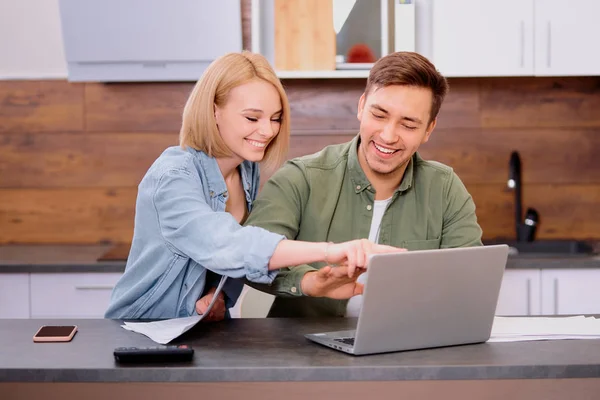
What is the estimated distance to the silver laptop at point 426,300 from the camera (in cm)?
157

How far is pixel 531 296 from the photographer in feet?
10.5

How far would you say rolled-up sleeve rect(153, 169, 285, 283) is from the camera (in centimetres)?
177

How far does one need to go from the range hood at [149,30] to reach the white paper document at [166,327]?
1.64 metres

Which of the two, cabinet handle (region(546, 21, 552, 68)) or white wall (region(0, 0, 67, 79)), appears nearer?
cabinet handle (region(546, 21, 552, 68))

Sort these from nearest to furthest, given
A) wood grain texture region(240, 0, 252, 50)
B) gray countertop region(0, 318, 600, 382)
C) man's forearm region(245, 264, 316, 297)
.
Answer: gray countertop region(0, 318, 600, 382)
man's forearm region(245, 264, 316, 297)
wood grain texture region(240, 0, 252, 50)

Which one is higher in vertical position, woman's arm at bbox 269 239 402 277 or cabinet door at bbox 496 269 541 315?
woman's arm at bbox 269 239 402 277

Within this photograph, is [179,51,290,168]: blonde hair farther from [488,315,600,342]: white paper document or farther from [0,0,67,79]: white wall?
[0,0,67,79]: white wall

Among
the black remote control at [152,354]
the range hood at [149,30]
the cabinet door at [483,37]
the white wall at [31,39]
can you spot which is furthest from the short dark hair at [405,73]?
the white wall at [31,39]

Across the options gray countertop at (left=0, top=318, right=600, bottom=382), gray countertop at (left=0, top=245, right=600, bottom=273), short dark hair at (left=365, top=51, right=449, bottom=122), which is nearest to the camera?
gray countertop at (left=0, top=318, right=600, bottom=382)

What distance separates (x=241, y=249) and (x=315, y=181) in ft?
1.92

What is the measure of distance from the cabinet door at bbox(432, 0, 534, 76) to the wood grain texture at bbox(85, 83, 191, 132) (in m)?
1.09

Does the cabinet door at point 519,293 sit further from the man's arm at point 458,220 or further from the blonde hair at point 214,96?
the blonde hair at point 214,96

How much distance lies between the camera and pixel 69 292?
10.6 ft

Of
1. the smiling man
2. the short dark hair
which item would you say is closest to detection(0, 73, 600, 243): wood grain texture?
the smiling man
